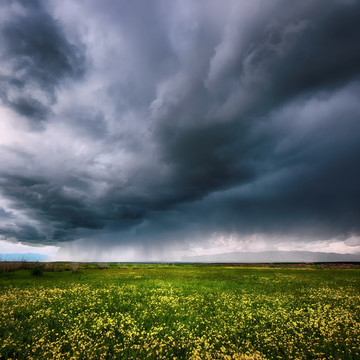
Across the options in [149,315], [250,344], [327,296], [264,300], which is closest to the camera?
[250,344]

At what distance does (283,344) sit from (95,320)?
34.9 ft

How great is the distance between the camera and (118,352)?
30.3ft

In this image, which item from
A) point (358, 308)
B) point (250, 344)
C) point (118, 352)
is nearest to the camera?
point (118, 352)

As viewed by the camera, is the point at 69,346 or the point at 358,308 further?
the point at 358,308

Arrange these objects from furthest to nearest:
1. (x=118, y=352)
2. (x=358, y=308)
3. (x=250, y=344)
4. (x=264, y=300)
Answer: (x=264, y=300), (x=358, y=308), (x=250, y=344), (x=118, y=352)

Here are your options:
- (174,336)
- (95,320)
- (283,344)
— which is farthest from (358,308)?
(95,320)

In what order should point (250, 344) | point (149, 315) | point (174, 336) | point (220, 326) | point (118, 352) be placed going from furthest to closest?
1. point (149, 315)
2. point (220, 326)
3. point (174, 336)
4. point (250, 344)
5. point (118, 352)

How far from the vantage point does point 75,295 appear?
20688 mm

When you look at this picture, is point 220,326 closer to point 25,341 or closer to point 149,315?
point 149,315

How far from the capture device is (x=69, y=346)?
981 centimetres

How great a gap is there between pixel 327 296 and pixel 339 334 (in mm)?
11786

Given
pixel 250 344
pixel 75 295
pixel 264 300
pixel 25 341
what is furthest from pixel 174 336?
pixel 75 295

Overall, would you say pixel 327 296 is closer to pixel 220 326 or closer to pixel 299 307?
pixel 299 307

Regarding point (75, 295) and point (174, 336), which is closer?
point (174, 336)
